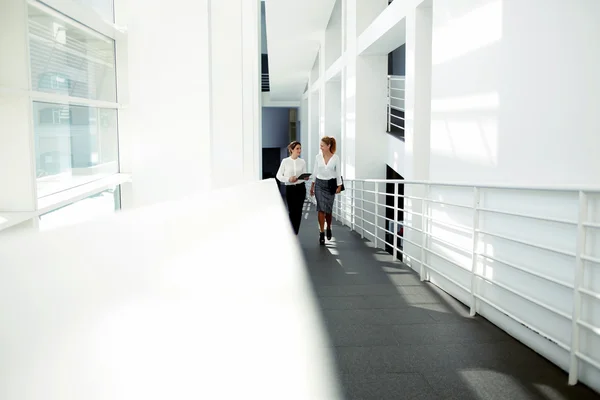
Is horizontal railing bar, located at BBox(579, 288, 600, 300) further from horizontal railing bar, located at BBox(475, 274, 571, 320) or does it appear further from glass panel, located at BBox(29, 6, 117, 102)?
glass panel, located at BBox(29, 6, 117, 102)

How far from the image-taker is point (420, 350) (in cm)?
207

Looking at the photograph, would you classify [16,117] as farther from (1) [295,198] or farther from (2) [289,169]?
(1) [295,198]

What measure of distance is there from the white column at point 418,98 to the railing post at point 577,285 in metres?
2.15

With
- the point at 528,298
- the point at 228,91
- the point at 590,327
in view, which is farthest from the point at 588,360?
the point at 228,91

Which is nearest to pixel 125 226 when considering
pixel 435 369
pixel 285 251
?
pixel 285 251

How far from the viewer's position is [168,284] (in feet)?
0.68

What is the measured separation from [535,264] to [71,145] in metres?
1.89

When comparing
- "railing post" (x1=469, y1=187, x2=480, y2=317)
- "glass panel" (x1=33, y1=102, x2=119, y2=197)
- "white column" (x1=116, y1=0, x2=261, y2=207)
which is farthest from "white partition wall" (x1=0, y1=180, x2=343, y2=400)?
"railing post" (x1=469, y1=187, x2=480, y2=317)

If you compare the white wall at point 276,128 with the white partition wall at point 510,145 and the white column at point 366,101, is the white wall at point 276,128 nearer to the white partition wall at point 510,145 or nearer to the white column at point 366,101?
the white column at point 366,101

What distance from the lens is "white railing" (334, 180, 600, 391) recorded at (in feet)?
5.91

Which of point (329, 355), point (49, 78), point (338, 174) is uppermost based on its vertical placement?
point (49, 78)

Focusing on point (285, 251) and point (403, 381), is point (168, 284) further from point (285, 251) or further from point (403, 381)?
point (403, 381)

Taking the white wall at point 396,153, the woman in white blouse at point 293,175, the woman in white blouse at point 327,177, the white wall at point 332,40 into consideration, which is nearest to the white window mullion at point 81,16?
the woman in white blouse at point 293,175

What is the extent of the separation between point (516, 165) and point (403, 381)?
113cm
